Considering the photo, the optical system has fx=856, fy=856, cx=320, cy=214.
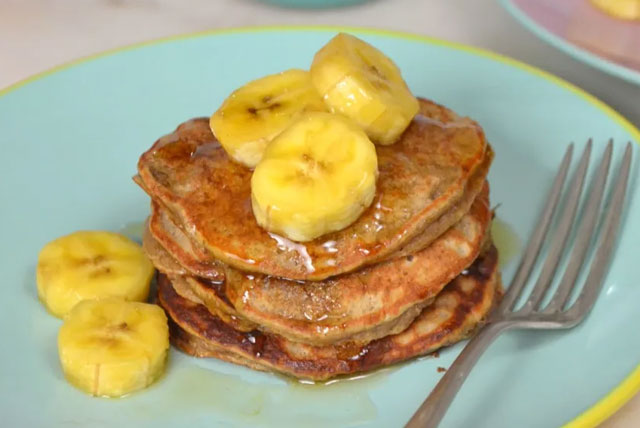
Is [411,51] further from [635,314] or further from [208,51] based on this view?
[635,314]

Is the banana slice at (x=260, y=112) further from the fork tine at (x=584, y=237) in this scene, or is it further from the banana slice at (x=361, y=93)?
the fork tine at (x=584, y=237)

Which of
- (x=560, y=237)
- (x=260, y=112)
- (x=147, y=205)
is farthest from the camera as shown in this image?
(x=147, y=205)

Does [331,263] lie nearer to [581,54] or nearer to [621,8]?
[581,54]

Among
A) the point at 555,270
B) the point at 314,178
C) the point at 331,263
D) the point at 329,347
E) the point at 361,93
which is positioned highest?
the point at 361,93

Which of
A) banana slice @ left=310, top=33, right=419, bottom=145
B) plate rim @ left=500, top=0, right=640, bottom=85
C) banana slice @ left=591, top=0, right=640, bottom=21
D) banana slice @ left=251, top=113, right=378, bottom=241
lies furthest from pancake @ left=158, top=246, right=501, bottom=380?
banana slice @ left=591, top=0, right=640, bottom=21

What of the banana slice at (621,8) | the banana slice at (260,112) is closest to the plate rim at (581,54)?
the banana slice at (621,8)

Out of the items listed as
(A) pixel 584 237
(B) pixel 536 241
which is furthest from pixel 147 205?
(A) pixel 584 237
